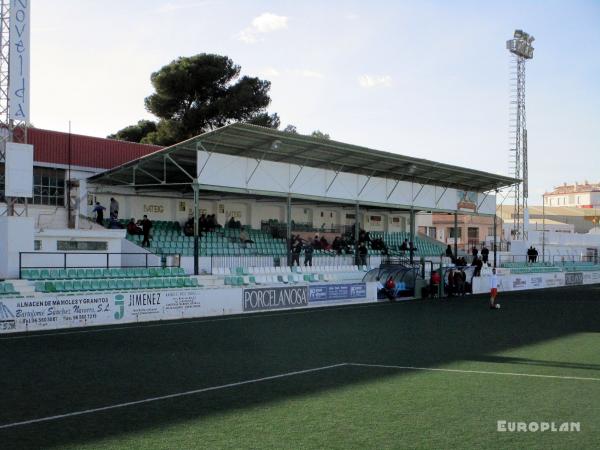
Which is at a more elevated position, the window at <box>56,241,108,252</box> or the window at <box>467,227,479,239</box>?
the window at <box>467,227,479,239</box>

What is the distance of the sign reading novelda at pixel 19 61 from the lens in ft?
71.2

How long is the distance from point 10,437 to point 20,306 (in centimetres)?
1115

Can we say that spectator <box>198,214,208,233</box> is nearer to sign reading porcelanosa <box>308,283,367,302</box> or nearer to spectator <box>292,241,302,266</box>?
spectator <box>292,241,302,266</box>

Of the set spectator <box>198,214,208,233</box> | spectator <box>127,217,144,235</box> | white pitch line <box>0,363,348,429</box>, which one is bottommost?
white pitch line <box>0,363,348,429</box>

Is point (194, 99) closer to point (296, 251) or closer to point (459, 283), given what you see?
point (296, 251)

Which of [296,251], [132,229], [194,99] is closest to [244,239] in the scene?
[296,251]

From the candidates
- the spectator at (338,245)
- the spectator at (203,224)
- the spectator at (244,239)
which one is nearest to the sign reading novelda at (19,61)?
the spectator at (203,224)

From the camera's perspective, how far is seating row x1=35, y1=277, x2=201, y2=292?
20.2 m

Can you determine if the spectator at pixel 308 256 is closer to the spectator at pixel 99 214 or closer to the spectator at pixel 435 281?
the spectator at pixel 435 281

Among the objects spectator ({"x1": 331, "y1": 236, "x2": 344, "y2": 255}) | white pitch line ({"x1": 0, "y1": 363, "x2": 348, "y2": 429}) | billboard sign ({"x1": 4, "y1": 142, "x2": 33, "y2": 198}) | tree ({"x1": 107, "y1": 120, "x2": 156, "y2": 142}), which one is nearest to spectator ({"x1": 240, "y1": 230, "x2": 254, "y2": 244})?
spectator ({"x1": 331, "y1": 236, "x2": 344, "y2": 255})

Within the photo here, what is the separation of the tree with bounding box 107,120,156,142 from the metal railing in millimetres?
32338

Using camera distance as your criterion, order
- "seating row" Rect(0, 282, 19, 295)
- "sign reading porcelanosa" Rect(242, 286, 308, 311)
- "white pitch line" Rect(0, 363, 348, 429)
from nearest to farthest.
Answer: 1. "white pitch line" Rect(0, 363, 348, 429)
2. "seating row" Rect(0, 282, 19, 295)
3. "sign reading porcelanosa" Rect(242, 286, 308, 311)

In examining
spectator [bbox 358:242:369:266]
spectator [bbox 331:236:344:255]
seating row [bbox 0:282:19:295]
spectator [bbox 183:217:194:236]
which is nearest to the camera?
seating row [bbox 0:282:19:295]

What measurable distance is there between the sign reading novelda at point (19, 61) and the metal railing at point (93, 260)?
176 inches
